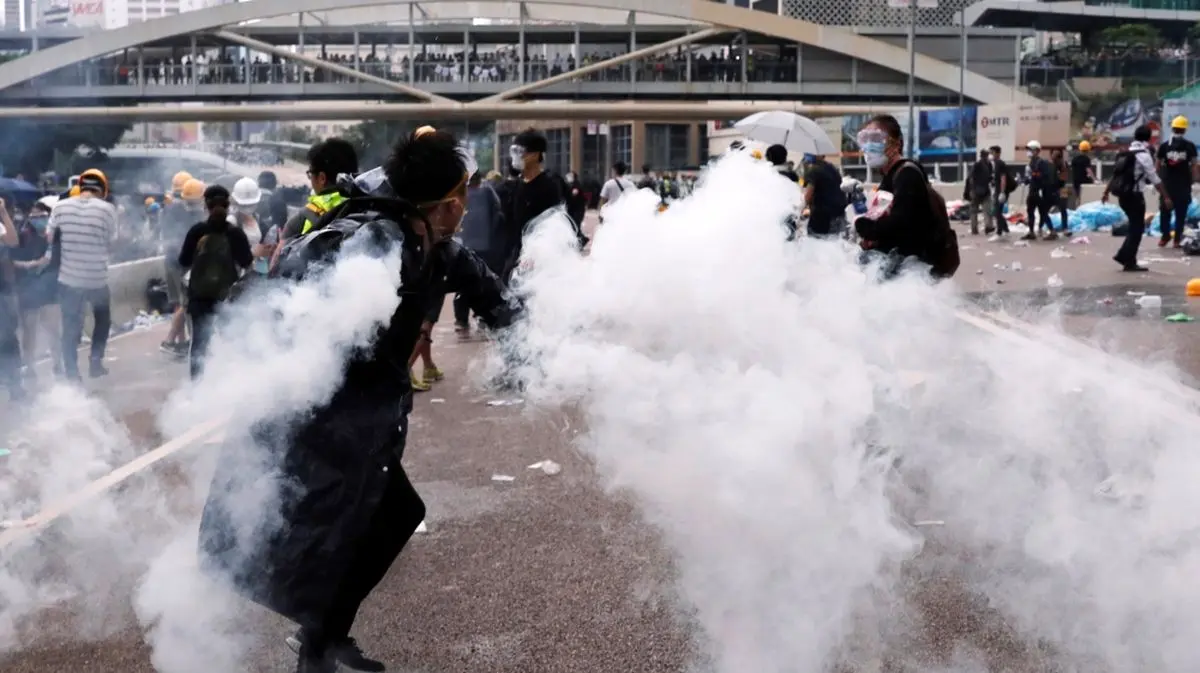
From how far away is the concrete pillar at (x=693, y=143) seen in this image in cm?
8469

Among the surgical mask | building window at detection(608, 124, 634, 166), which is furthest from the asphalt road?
building window at detection(608, 124, 634, 166)

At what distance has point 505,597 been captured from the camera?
16.4 feet

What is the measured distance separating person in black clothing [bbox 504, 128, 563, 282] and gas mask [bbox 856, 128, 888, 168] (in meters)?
2.48

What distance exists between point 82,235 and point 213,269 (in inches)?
73.0

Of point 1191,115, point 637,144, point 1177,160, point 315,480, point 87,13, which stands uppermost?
point 87,13

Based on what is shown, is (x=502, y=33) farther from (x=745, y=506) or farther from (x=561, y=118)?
(x=745, y=506)

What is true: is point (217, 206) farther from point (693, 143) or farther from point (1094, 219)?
point (693, 143)

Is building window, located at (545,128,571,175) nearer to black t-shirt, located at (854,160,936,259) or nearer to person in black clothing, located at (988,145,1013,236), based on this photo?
person in black clothing, located at (988,145,1013,236)

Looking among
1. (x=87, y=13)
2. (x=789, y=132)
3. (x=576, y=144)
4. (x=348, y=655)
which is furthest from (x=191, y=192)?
(x=87, y=13)

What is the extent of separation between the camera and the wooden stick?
5903 millimetres

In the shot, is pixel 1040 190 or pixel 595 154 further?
pixel 595 154

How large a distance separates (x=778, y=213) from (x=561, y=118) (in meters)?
74.3

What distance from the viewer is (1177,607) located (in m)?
4.09

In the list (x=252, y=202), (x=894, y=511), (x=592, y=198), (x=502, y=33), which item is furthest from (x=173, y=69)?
(x=894, y=511)
